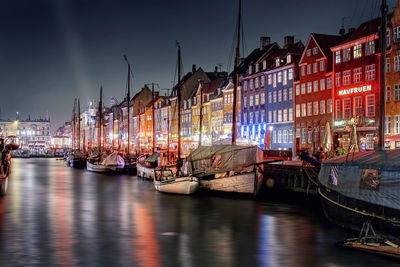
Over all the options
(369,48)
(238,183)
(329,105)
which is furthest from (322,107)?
(238,183)

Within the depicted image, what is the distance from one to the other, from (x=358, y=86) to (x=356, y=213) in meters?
38.6

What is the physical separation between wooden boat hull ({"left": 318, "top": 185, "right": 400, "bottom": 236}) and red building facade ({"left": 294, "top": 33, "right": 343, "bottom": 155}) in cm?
3856

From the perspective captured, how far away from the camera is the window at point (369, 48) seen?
58.2 metres

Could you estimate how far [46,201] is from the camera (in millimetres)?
43688

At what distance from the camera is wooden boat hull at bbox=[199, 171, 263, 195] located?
39938mm

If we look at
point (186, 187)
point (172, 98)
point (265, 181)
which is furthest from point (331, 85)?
point (172, 98)

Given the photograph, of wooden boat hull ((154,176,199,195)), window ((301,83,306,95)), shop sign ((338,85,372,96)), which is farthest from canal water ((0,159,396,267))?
window ((301,83,306,95))

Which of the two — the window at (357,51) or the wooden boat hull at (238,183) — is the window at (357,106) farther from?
the wooden boat hull at (238,183)

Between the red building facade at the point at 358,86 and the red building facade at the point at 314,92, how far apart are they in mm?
2557

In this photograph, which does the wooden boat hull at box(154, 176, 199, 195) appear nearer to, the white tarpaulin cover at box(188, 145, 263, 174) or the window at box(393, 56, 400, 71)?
the white tarpaulin cover at box(188, 145, 263, 174)

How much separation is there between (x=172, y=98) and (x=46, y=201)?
8044cm

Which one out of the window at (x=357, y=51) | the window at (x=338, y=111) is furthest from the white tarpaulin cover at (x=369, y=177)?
the window at (x=338, y=111)

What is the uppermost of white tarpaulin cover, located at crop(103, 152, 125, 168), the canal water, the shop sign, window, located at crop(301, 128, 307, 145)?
the shop sign

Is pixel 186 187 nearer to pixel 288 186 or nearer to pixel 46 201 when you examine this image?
pixel 288 186
